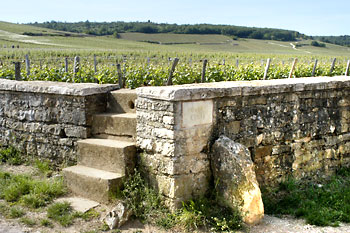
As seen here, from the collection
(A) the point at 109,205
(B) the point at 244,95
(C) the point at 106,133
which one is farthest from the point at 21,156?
(B) the point at 244,95

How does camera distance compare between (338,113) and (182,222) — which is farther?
(338,113)

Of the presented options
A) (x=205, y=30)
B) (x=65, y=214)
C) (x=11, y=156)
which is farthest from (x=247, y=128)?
(x=205, y=30)

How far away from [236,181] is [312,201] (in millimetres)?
1435

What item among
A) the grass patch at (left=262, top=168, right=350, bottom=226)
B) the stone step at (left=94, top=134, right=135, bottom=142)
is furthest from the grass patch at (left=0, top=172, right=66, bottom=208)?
the grass patch at (left=262, top=168, right=350, bottom=226)

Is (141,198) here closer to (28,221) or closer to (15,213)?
(28,221)

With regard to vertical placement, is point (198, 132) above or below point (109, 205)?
above

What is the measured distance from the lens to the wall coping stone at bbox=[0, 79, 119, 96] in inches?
233

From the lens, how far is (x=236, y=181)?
494 cm

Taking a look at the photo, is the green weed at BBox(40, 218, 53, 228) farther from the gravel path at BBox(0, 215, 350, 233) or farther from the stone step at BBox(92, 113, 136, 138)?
the stone step at BBox(92, 113, 136, 138)

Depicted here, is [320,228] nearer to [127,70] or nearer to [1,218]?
[1,218]

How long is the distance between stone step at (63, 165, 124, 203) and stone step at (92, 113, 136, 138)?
603mm

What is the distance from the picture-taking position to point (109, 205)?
5.02 m

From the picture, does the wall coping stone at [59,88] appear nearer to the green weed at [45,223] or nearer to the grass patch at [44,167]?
the grass patch at [44,167]

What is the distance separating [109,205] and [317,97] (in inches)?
149
